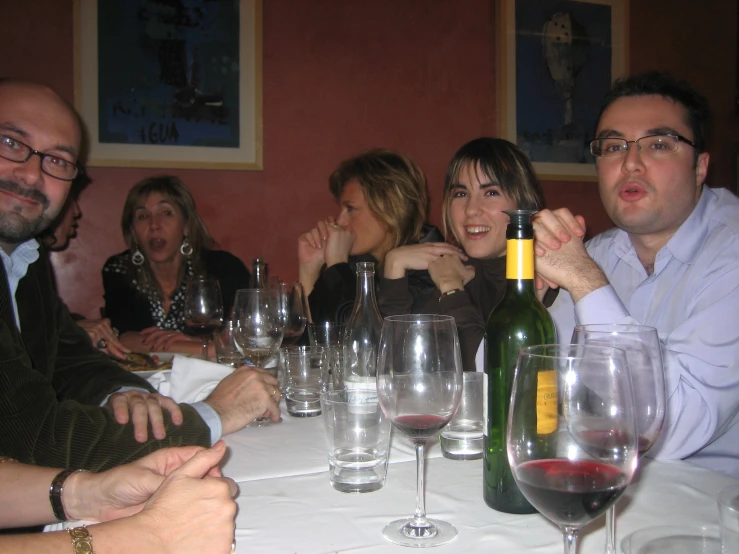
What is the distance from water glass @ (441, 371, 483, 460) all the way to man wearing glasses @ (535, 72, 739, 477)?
1.02ft

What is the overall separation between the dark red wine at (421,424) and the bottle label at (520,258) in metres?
0.21

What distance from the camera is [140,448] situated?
1074 mm

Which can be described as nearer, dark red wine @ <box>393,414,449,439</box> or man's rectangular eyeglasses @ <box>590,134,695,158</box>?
dark red wine @ <box>393,414,449,439</box>

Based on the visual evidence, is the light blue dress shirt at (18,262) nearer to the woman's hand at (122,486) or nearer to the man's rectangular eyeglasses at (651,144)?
the woman's hand at (122,486)

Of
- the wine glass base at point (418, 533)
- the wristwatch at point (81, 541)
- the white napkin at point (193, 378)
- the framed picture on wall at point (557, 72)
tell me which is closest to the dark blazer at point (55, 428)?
the white napkin at point (193, 378)

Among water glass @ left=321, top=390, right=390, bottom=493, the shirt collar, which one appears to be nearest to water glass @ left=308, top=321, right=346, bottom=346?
water glass @ left=321, top=390, right=390, bottom=493

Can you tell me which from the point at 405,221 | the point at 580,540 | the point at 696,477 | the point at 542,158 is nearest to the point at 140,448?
the point at 580,540

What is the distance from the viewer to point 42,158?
5.31ft

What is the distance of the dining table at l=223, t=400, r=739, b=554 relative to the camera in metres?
0.73

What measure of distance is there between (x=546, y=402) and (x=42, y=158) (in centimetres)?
155

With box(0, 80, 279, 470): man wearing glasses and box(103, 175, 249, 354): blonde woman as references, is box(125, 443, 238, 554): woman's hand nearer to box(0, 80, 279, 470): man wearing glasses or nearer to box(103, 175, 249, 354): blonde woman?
box(0, 80, 279, 470): man wearing glasses

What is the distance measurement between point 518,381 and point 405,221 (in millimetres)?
2279

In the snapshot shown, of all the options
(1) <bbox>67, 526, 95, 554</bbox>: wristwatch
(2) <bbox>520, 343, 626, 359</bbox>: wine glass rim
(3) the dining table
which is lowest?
(3) the dining table

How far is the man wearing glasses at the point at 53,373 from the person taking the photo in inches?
42.8
